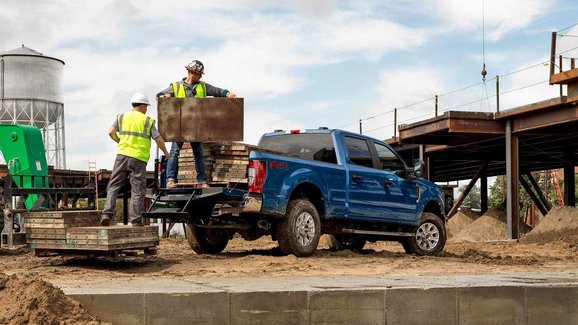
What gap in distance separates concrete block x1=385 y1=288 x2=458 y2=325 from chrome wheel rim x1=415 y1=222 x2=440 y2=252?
6.48 metres

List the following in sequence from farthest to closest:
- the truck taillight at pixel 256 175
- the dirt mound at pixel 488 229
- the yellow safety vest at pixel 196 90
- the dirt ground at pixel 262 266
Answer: the dirt mound at pixel 488 229
the yellow safety vest at pixel 196 90
the truck taillight at pixel 256 175
the dirt ground at pixel 262 266

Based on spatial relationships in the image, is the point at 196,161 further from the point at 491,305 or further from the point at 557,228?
the point at 557,228

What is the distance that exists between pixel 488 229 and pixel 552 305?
20658 millimetres

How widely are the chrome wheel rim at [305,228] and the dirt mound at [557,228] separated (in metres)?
13.2

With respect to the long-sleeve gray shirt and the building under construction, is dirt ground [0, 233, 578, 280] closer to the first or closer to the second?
the long-sleeve gray shirt

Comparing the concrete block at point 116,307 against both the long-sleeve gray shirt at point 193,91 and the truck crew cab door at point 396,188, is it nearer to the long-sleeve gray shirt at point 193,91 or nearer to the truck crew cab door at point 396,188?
the long-sleeve gray shirt at point 193,91

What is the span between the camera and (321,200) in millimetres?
13078

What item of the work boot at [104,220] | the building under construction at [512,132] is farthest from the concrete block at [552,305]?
the building under construction at [512,132]

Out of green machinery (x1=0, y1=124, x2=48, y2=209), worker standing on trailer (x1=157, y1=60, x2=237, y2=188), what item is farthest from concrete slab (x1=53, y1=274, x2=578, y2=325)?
green machinery (x1=0, y1=124, x2=48, y2=209)

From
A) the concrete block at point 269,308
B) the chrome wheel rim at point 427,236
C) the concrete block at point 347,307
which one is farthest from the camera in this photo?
the chrome wheel rim at point 427,236

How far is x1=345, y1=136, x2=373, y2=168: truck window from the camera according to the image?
45.7 feet

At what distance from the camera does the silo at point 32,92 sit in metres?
61.3

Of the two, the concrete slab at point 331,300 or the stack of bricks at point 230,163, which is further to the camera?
the stack of bricks at point 230,163

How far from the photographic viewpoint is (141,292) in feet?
24.8
